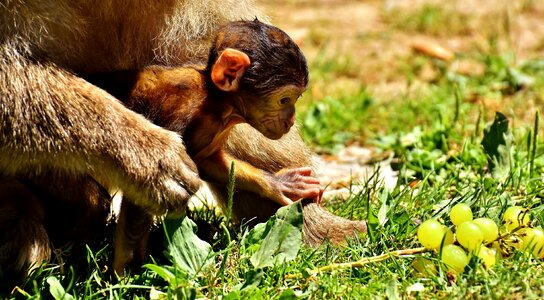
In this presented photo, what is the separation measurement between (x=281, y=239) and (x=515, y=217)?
92 centimetres

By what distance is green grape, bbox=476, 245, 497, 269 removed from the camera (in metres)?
3.62

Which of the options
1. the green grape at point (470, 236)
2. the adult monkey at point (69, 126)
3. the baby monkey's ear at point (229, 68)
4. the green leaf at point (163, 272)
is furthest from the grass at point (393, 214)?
the baby monkey's ear at point (229, 68)

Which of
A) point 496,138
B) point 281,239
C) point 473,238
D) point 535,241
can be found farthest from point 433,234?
point 496,138

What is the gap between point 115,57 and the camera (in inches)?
→ 167

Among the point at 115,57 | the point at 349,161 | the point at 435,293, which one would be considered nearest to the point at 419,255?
the point at 435,293

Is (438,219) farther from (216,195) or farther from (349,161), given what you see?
(349,161)

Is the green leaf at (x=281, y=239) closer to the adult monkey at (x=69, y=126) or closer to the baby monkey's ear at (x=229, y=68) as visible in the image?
the adult monkey at (x=69, y=126)

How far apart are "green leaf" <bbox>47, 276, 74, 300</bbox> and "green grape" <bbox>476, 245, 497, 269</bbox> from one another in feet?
4.93

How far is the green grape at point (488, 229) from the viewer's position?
3.68 m

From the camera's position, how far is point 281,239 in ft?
12.6

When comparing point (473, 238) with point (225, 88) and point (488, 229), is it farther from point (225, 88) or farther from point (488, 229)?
point (225, 88)

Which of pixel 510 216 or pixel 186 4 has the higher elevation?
pixel 186 4

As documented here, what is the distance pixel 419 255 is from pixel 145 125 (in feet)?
3.82

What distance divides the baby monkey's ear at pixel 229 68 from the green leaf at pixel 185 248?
0.59 meters
